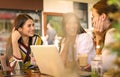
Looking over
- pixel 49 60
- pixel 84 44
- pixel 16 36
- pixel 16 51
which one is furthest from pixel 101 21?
pixel 16 36

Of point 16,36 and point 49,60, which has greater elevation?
point 16,36

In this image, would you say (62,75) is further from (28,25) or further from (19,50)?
(28,25)

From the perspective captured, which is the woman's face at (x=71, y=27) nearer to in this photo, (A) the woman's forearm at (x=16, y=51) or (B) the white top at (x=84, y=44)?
(B) the white top at (x=84, y=44)

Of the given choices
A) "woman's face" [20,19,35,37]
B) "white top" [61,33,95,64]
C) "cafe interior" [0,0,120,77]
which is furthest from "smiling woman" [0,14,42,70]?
"white top" [61,33,95,64]

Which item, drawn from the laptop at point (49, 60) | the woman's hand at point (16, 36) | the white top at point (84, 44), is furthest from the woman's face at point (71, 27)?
the woman's hand at point (16, 36)

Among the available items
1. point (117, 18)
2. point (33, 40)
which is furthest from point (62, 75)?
point (33, 40)

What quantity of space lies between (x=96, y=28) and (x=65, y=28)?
1.94 ft

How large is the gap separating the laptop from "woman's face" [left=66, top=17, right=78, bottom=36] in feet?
2.02

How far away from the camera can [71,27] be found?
2.30 meters

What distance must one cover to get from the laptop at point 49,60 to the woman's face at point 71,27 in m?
0.62

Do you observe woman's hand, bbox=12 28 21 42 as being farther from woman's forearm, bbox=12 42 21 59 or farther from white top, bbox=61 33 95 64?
white top, bbox=61 33 95 64

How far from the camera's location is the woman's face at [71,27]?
2.29 m

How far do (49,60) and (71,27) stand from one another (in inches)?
Answer: 29.8

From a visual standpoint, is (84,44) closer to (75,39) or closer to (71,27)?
(75,39)
